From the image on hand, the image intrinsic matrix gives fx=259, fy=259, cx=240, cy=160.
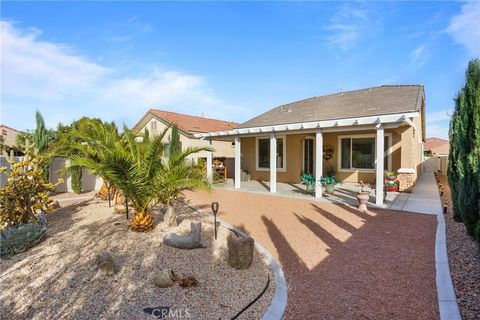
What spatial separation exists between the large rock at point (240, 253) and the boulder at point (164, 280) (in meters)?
1.00

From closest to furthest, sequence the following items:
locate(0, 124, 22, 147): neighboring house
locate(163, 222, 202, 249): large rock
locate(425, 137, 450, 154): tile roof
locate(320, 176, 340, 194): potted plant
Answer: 1. locate(163, 222, 202, 249): large rock
2. locate(320, 176, 340, 194): potted plant
3. locate(0, 124, 22, 147): neighboring house
4. locate(425, 137, 450, 154): tile roof

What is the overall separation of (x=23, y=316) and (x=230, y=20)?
1068cm

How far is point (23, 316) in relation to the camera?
3.10 meters

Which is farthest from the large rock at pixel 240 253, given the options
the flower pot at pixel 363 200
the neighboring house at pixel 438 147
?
the neighboring house at pixel 438 147

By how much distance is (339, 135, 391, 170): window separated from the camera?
12747 millimetres

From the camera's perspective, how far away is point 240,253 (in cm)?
416

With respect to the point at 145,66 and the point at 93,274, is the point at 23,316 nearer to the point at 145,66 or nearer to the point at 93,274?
the point at 93,274

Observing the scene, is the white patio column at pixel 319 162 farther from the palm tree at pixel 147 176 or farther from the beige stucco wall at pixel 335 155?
the palm tree at pixel 147 176

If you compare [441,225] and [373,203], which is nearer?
[441,225]

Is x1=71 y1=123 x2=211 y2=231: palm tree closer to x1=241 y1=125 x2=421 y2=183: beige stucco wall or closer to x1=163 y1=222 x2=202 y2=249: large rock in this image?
x1=163 y1=222 x2=202 y2=249: large rock

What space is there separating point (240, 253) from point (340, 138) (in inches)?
452

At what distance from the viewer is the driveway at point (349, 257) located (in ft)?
10.6

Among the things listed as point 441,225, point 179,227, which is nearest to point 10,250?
point 179,227

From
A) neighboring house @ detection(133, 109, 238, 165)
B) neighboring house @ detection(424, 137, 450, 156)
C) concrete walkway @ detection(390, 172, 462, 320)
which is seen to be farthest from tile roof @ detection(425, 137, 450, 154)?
concrete walkway @ detection(390, 172, 462, 320)
